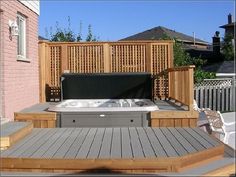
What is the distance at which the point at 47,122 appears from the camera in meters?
7.44

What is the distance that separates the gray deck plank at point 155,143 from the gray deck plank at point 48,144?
1.39 metres

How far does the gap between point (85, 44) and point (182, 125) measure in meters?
4.13

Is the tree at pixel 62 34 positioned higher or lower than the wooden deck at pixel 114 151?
higher

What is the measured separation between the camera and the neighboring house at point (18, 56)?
24.5ft

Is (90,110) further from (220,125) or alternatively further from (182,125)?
(220,125)

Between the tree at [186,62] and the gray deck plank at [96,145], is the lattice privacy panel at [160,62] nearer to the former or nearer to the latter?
the gray deck plank at [96,145]

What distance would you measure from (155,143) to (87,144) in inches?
36.9

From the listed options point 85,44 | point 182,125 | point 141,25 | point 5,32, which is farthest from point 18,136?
point 141,25

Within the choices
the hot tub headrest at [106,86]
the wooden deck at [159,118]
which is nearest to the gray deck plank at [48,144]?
the wooden deck at [159,118]

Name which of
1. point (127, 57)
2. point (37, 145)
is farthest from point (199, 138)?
point (127, 57)

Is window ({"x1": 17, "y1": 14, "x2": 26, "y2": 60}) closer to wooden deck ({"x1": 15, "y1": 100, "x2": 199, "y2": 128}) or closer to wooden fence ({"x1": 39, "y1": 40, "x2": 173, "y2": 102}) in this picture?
wooden fence ({"x1": 39, "y1": 40, "x2": 173, "y2": 102})

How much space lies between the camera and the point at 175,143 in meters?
5.74

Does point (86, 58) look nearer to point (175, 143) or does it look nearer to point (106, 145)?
point (106, 145)

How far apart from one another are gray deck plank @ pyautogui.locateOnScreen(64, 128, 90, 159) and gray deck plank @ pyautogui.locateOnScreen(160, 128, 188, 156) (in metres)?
1.25
